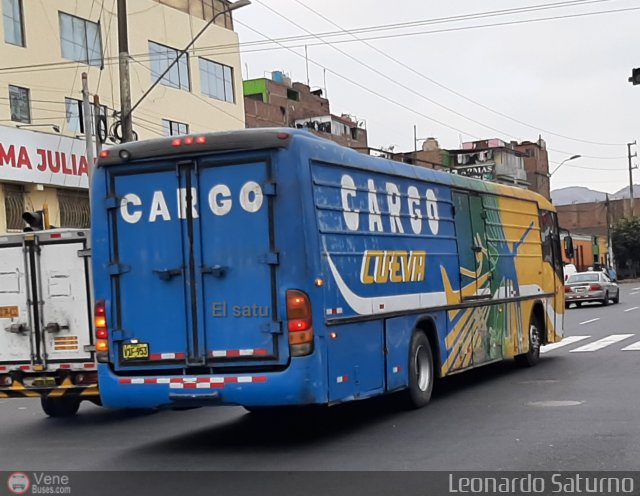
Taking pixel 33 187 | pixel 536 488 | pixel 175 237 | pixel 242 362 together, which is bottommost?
pixel 536 488

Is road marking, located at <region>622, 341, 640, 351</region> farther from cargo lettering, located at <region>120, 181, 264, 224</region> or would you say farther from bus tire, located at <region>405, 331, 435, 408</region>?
cargo lettering, located at <region>120, 181, 264, 224</region>

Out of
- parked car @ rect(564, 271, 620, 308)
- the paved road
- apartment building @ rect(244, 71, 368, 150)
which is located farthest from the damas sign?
apartment building @ rect(244, 71, 368, 150)

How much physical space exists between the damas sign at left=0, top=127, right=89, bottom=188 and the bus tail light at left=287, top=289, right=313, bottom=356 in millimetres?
20168

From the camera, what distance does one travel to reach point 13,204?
28859mm

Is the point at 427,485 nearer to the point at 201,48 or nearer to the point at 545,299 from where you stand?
the point at 545,299

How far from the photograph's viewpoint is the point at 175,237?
1029cm

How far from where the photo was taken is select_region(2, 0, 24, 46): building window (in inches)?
1170

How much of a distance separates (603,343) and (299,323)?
13338 millimetres

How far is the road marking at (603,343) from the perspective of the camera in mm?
20234

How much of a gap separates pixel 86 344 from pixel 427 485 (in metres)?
5.90

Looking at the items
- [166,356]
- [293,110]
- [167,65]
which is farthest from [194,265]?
[293,110]

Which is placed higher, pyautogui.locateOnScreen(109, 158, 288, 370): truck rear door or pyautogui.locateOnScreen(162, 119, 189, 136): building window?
pyautogui.locateOnScreen(162, 119, 189, 136): building window

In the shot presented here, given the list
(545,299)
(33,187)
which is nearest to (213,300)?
(545,299)

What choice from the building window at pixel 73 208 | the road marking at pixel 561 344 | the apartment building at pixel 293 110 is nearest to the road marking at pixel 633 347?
the road marking at pixel 561 344
